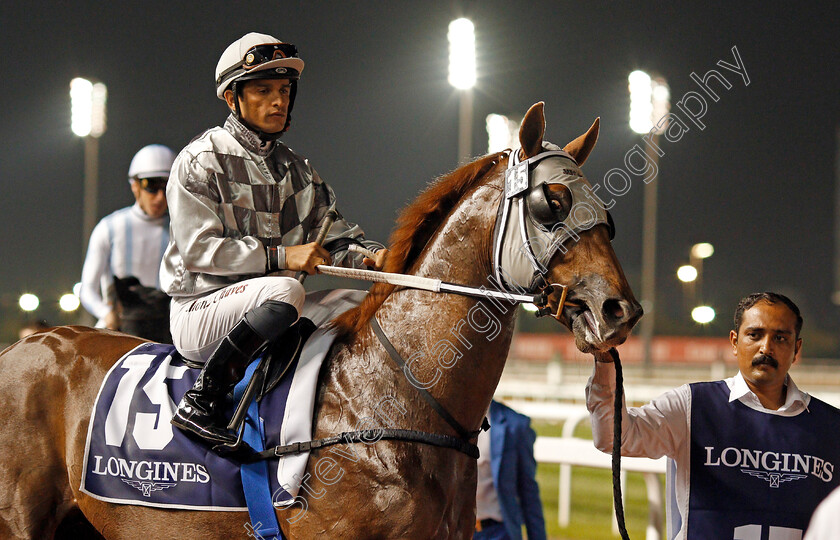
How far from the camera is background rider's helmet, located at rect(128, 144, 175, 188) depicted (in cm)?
427

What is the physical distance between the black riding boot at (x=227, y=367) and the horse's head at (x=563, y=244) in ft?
2.21

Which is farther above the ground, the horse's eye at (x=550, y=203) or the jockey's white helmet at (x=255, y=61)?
the jockey's white helmet at (x=255, y=61)

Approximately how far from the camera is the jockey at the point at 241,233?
2371 mm

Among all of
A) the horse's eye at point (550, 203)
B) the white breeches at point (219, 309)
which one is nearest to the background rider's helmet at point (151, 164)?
the white breeches at point (219, 309)

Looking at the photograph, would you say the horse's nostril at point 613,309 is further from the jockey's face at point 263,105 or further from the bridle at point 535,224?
the jockey's face at point 263,105

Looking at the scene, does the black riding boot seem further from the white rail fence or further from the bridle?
the white rail fence

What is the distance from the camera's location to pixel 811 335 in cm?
3475

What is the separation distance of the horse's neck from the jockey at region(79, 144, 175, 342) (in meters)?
2.33

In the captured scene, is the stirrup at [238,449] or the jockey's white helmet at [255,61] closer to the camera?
the stirrup at [238,449]

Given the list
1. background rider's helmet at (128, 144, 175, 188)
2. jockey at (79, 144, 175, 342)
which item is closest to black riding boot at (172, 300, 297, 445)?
jockey at (79, 144, 175, 342)

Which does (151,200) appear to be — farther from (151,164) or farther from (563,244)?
(563,244)

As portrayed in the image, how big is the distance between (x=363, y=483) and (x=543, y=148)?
1.12 meters

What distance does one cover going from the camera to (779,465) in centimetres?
261

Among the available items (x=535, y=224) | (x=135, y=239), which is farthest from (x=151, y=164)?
(x=535, y=224)
